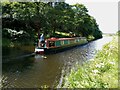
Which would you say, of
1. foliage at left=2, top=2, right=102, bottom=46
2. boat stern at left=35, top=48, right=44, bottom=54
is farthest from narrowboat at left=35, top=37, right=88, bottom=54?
foliage at left=2, top=2, right=102, bottom=46

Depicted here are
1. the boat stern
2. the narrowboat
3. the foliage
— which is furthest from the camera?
the foliage

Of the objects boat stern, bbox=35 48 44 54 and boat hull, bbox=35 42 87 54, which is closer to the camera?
boat stern, bbox=35 48 44 54

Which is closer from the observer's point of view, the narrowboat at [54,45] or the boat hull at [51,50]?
the boat hull at [51,50]

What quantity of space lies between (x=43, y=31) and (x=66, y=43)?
144 inches

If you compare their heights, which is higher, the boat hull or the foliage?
the foliage

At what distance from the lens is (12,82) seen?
1405 centimetres

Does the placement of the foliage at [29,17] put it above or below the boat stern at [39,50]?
above

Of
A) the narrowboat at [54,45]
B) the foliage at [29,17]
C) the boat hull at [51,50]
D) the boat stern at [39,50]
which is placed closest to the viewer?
the boat stern at [39,50]

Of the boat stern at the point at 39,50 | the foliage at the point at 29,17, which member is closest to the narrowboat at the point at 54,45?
the boat stern at the point at 39,50

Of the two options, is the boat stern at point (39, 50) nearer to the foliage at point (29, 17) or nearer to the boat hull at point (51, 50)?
the boat hull at point (51, 50)

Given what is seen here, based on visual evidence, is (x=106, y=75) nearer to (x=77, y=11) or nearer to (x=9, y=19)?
(x=9, y=19)

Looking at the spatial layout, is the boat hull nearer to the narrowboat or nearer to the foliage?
the narrowboat

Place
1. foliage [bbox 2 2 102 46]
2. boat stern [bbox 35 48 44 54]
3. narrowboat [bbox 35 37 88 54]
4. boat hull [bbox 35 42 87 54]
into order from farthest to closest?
foliage [bbox 2 2 102 46], narrowboat [bbox 35 37 88 54], boat hull [bbox 35 42 87 54], boat stern [bbox 35 48 44 54]

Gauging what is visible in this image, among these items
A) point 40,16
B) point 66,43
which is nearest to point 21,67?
point 40,16
